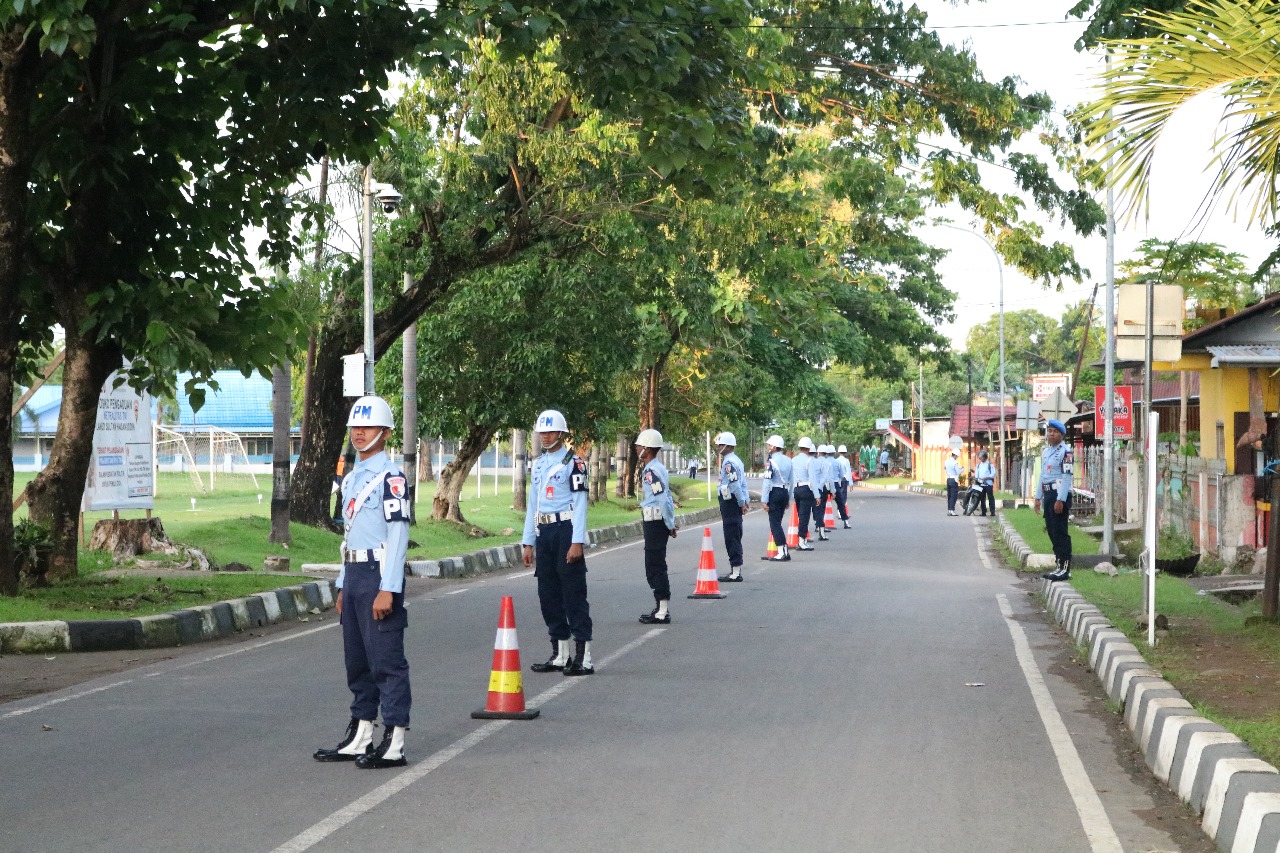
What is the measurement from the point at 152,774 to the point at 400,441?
67.9 feet

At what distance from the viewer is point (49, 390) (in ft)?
260

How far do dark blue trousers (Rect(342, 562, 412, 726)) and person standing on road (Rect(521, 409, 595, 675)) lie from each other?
3.07 metres

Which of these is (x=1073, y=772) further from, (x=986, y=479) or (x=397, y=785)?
(x=986, y=479)

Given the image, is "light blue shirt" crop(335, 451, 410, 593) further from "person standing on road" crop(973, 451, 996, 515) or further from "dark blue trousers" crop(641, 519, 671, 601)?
"person standing on road" crop(973, 451, 996, 515)

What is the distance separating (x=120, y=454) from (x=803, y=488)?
12.0m

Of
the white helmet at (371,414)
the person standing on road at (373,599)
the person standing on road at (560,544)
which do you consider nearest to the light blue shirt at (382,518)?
the person standing on road at (373,599)

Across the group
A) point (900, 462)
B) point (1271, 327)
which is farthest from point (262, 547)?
point (900, 462)

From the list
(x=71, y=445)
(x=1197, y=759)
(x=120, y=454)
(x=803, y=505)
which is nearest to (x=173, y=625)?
(x=71, y=445)

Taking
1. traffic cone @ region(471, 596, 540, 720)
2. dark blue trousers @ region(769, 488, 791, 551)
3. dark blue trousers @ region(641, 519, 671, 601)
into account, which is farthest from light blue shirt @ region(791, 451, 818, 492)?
traffic cone @ region(471, 596, 540, 720)

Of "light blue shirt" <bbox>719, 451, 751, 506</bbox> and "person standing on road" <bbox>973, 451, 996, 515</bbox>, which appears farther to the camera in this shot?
"person standing on road" <bbox>973, 451, 996, 515</bbox>

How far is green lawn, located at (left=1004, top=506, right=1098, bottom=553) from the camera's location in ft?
77.5

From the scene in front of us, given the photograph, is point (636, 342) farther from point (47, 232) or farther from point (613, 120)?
point (47, 232)

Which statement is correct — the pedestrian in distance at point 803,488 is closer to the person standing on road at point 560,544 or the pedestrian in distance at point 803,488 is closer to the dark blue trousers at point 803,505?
the dark blue trousers at point 803,505

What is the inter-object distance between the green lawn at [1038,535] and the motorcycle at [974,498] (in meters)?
3.65
